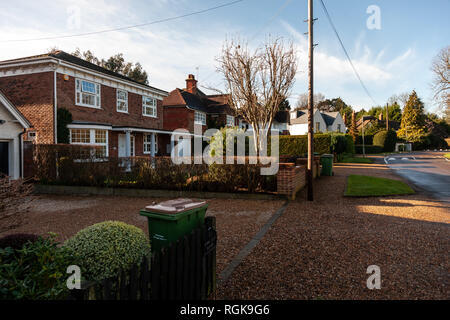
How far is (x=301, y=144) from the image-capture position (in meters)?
27.8

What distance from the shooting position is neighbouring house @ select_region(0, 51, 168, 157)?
15453 millimetres

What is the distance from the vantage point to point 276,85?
1397 centimetres

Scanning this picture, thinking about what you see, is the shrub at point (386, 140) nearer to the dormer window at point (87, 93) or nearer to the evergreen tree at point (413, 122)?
the evergreen tree at point (413, 122)

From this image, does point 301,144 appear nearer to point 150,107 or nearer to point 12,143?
point 150,107

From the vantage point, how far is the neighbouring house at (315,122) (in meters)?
51.0

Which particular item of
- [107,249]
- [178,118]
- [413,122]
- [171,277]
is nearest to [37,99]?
[178,118]

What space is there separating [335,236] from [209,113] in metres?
28.1

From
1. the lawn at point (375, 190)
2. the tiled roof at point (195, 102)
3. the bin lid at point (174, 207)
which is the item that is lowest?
the lawn at point (375, 190)

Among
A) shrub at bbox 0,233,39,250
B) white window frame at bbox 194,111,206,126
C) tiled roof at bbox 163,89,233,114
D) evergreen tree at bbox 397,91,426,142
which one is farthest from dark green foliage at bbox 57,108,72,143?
evergreen tree at bbox 397,91,426,142

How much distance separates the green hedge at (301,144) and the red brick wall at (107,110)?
12442mm

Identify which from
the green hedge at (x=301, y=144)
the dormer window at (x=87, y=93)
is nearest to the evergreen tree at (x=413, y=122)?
the green hedge at (x=301, y=144)

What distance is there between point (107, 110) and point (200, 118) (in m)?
13.5

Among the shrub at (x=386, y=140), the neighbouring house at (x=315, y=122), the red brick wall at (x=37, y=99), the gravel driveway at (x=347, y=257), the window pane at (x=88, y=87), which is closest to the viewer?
the gravel driveway at (x=347, y=257)

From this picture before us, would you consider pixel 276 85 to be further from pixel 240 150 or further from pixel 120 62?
pixel 120 62
